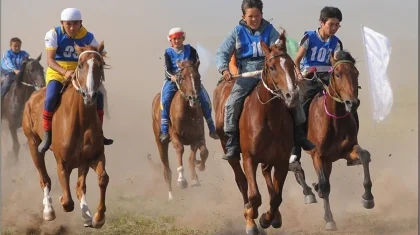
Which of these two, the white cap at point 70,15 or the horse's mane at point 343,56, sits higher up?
the white cap at point 70,15

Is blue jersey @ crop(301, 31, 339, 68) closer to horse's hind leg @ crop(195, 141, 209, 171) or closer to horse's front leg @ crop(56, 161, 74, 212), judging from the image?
horse's hind leg @ crop(195, 141, 209, 171)

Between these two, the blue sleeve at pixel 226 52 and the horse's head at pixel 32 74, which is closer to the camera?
the blue sleeve at pixel 226 52

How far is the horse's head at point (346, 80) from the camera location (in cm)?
1334

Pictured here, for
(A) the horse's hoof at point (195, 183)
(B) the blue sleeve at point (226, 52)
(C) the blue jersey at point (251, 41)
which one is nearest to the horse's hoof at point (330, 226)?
(C) the blue jersey at point (251, 41)

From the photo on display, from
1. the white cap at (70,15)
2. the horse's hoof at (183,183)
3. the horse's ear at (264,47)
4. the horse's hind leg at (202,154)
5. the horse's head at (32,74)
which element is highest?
the white cap at (70,15)

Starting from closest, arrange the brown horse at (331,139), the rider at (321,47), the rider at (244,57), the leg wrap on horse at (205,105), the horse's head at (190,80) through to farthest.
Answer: the rider at (244,57) < the brown horse at (331,139) < the rider at (321,47) < the horse's head at (190,80) < the leg wrap on horse at (205,105)

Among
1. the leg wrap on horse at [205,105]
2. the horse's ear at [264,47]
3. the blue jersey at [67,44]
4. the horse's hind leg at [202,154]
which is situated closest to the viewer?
the horse's ear at [264,47]

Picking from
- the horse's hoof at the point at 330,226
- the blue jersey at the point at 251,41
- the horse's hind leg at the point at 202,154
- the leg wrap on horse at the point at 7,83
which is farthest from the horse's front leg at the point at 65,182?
the leg wrap on horse at the point at 7,83

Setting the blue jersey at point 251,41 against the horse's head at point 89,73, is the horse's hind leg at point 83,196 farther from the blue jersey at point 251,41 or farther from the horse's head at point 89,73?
the blue jersey at point 251,41

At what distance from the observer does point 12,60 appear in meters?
23.2

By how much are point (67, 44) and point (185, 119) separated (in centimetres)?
449

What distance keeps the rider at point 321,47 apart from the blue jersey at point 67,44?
3241mm

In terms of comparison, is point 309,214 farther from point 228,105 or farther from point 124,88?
point 124,88

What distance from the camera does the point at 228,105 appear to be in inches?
492
